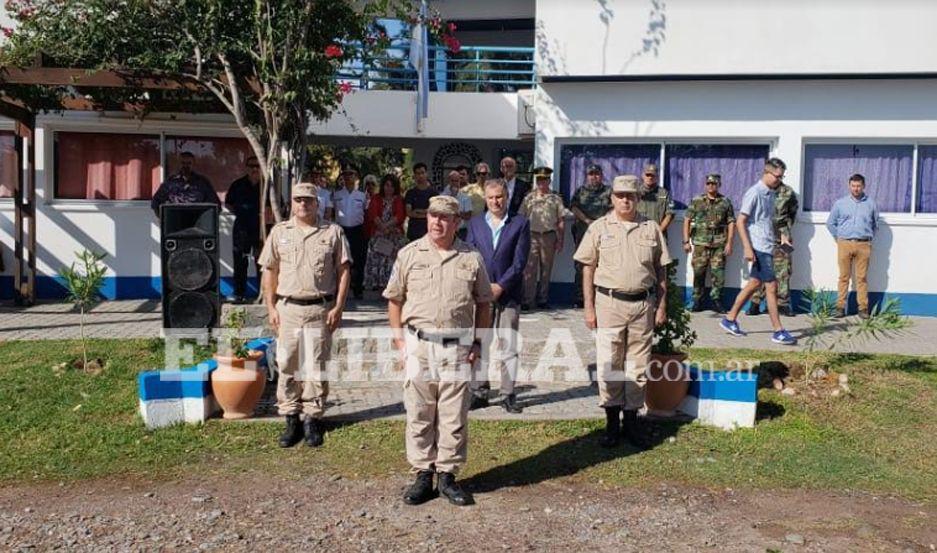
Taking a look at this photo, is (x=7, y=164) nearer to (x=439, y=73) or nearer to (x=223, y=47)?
(x=223, y=47)

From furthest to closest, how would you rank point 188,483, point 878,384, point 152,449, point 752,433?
point 878,384 → point 752,433 → point 152,449 → point 188,483

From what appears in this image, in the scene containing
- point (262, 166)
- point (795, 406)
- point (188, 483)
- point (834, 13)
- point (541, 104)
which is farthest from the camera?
point (541, 104)

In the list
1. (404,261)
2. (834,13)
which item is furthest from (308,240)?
(834,13)

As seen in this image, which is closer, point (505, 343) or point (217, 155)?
point (505, 343)

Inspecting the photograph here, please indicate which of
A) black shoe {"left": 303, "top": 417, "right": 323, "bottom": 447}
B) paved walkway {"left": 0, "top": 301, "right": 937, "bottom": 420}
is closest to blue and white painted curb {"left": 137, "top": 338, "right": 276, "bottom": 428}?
paved walkway {"left": 0, "top": 301, "right": 937, "bottom": 420}

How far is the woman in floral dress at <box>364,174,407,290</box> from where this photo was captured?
1190 cm

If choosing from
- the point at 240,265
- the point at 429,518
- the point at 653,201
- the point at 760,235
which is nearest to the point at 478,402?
the point at 429,518

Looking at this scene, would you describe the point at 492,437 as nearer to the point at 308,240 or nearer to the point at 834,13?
the point at 308,240

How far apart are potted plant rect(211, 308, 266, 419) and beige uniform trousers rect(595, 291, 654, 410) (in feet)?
8.64

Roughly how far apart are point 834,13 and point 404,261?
334 inches

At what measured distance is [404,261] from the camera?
5.24 meters

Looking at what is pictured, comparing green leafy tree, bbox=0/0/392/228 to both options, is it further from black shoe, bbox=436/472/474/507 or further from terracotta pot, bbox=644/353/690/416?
black shoe, bbox=436/472/474/507

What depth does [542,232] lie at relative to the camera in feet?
36.9

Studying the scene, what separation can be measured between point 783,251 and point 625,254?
5.86m
